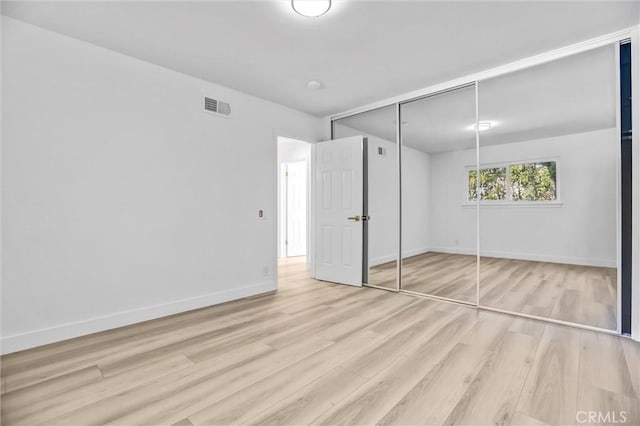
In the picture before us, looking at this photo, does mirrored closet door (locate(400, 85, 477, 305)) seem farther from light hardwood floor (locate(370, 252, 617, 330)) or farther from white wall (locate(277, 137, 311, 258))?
white wall (locate(277, 137, 311, 258))

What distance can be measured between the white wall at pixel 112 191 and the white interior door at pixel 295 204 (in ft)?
9.31

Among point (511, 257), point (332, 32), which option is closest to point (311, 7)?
point (332, 32)

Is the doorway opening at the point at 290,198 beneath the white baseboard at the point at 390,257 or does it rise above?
above

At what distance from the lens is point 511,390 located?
183cm

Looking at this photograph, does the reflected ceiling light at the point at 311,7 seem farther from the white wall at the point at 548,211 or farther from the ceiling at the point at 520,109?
the white wall at the point at 548,211

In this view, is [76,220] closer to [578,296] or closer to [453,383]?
[453,383]

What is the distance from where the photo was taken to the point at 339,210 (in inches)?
178

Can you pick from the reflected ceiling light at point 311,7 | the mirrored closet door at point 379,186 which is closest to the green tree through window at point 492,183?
the mirrored closet door at point 379,186

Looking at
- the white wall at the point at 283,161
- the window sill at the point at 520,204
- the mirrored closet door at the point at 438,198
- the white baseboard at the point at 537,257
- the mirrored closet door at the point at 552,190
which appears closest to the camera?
the mirrored closet door at the point at 552,190

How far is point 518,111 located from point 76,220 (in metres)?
5.74

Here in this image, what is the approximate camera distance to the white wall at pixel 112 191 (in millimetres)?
2389

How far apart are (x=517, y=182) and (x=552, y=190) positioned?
63 cm

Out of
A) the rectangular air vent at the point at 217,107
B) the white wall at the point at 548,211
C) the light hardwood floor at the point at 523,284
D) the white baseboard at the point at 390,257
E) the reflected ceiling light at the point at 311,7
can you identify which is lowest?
the light hardwood floor at the point at 523,284

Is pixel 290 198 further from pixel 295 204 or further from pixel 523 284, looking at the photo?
pixel 523 284
